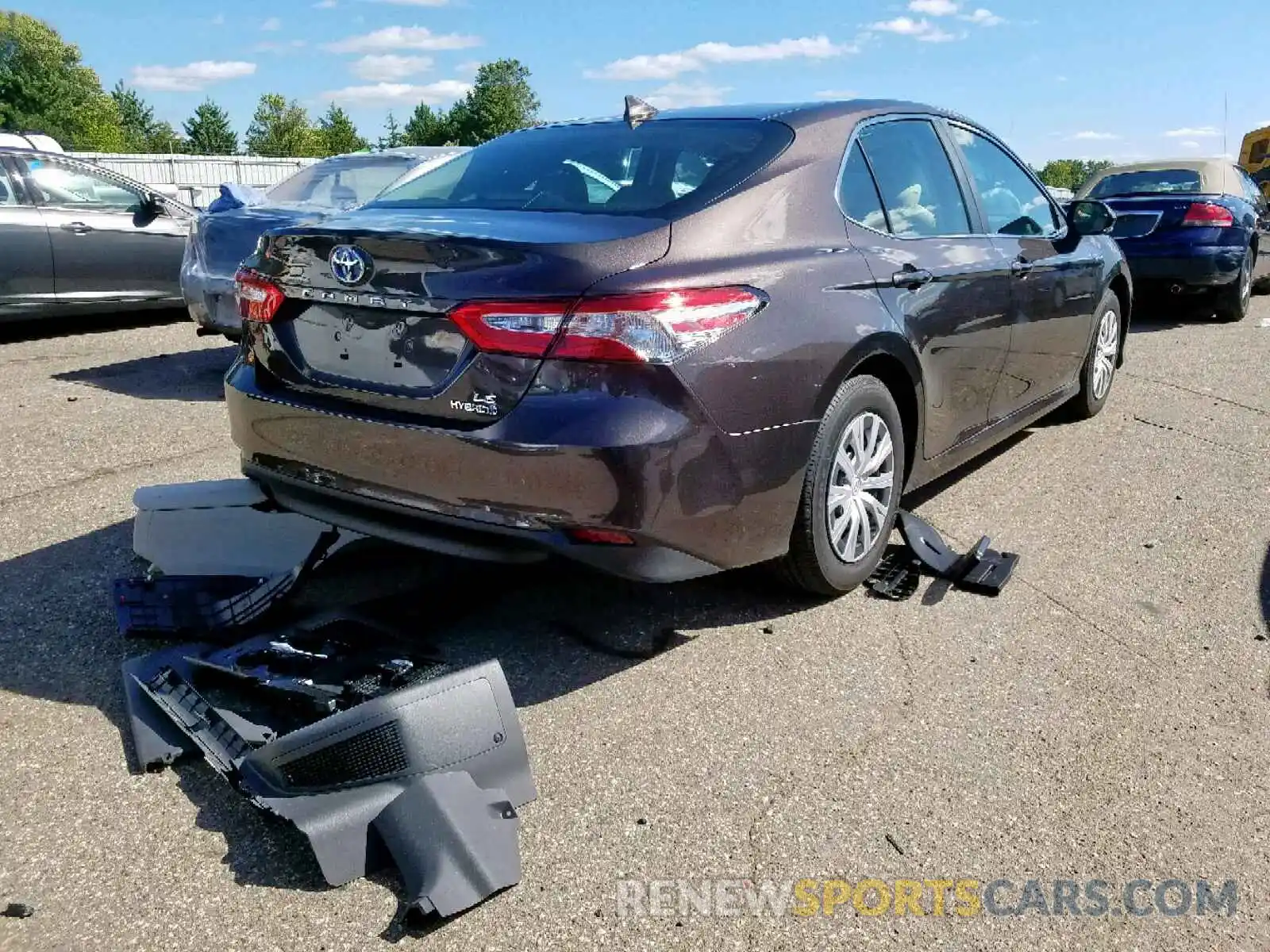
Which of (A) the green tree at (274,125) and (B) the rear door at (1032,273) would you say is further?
(A) the green tree at (274,125)

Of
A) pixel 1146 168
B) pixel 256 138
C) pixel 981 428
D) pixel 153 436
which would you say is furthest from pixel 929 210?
pixel 256 138

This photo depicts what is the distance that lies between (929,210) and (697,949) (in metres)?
2.95

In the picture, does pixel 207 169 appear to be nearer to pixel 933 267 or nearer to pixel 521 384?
pixel 933 267

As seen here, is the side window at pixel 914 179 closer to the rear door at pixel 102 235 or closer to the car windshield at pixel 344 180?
the car windshield at pixel 344 180

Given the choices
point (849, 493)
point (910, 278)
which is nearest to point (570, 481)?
point (849, 493)

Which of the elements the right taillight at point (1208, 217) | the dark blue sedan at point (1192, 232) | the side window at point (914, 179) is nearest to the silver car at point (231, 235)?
the side window at point (914, 179)

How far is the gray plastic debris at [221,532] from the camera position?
3.54 meters

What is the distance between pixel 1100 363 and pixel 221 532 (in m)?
4.80

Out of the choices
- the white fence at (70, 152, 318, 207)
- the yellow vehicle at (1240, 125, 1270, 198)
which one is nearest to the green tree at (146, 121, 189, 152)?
the white fence at (70, 152, 318, 207)

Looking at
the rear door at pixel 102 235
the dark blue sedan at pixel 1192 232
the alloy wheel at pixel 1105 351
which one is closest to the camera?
the alloy wheel at pixel 1105 351

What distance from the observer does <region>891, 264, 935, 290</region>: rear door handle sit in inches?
145

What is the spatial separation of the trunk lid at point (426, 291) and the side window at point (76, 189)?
22.7 feet

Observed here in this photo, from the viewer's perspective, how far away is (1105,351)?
20.6 ft

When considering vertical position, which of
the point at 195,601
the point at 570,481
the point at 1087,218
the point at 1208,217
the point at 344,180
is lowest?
the point at 195,601
